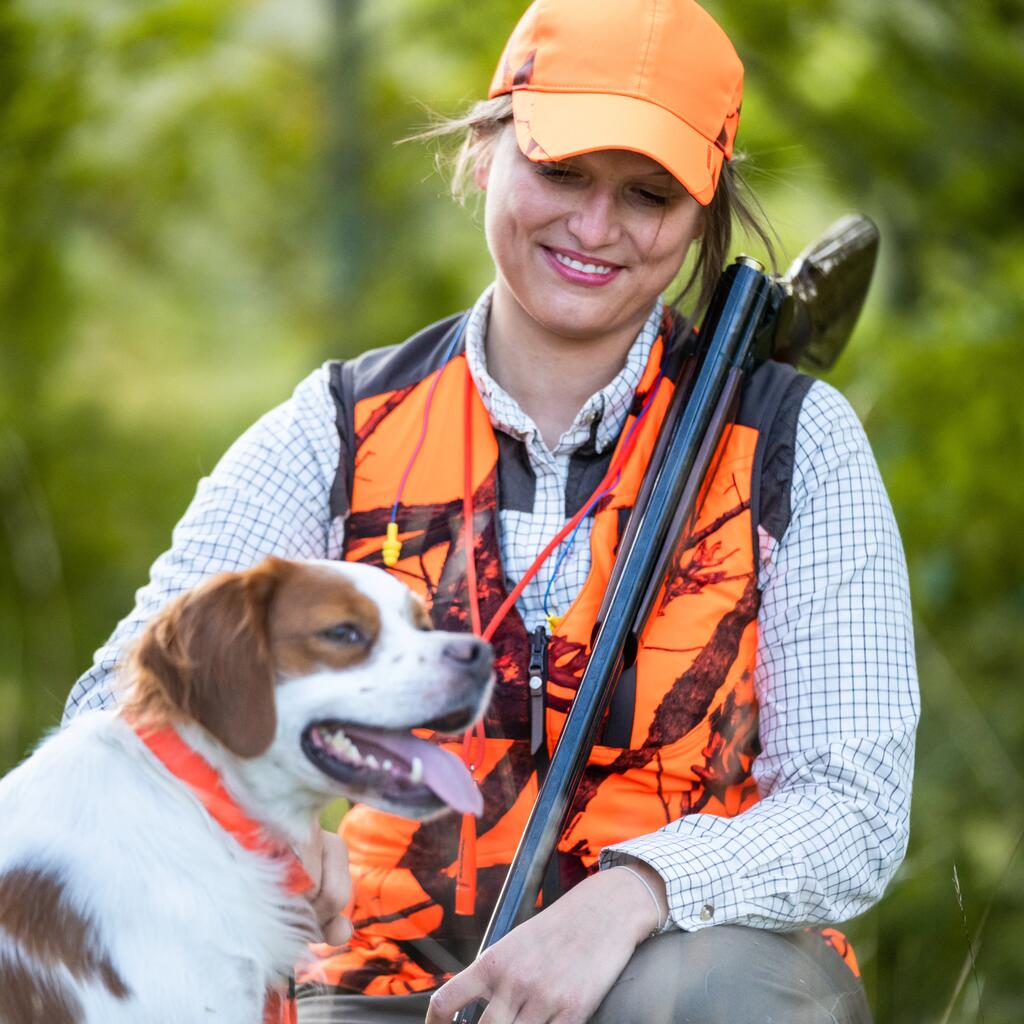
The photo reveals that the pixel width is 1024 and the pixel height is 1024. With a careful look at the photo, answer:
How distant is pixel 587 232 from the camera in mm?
2328

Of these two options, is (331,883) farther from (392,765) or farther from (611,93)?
(611,93)

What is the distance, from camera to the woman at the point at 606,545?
212 cm

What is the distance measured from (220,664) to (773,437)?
1022 millimetres

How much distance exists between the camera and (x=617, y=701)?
7.12 feet

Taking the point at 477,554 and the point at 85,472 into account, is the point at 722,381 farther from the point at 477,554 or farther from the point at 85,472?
the point at 85,472

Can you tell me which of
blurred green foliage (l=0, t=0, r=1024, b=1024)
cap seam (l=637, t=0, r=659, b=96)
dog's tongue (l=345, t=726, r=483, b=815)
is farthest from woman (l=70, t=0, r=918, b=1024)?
blurred green foliage (l=0, t=0, r=1024, b=1024)

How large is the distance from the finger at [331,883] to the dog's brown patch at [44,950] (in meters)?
0.39

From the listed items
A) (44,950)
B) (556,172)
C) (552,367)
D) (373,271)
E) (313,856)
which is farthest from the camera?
(373,271)

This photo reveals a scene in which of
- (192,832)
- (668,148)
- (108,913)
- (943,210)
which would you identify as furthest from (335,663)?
(943,210)

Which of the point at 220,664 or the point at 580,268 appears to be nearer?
the point at 220,664

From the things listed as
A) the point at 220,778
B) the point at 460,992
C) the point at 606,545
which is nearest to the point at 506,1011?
the point at 460,992

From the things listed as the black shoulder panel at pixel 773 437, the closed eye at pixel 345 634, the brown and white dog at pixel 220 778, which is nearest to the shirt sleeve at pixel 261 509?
the brown and white dog at pixel 220 778

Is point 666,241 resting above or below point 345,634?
above

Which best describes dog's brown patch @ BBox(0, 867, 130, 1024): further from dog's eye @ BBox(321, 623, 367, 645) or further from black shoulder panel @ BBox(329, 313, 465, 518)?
black shoulder panel @ BBox(329, 313, 465, 518)
